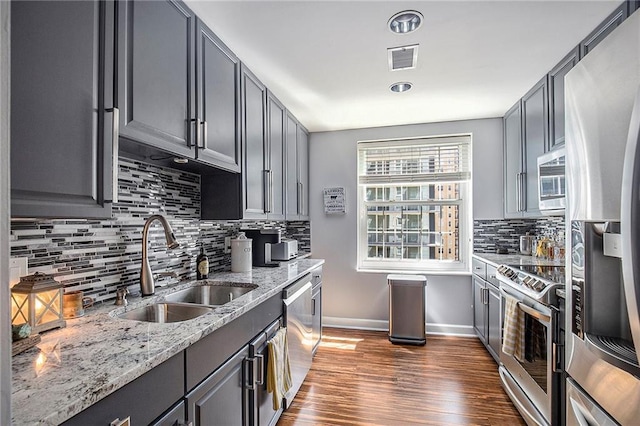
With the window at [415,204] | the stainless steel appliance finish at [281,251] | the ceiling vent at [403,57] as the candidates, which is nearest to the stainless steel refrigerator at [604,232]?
the ceiling vent at [403,57]

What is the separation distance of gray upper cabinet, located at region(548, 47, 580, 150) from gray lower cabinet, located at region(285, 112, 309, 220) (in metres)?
2.23

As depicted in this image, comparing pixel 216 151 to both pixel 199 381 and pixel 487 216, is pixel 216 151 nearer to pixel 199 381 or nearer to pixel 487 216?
pixel 199 381

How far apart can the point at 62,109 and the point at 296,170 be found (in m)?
2.58

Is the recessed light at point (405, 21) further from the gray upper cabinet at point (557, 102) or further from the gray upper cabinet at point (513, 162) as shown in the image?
the gray upper cabinet at point (513, 162)

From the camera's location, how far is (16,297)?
100 centimetres

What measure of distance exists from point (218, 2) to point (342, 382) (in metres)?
2.76

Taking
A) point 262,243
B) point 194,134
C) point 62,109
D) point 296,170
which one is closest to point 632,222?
point 62,109

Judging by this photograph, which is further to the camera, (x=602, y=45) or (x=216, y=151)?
(x=216, y=151)

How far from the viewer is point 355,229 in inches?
155

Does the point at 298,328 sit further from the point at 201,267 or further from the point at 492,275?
the point at 492,275

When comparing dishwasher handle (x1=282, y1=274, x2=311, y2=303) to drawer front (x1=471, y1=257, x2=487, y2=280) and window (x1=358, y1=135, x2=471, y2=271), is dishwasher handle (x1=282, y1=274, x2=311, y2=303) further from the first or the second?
drawer front (x1=471, y1=257, x2=487, y2=280)

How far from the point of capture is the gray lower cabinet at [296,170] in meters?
3.17

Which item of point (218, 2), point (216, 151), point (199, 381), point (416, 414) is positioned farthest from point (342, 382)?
point (218, 2)

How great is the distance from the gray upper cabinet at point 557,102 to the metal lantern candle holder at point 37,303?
298cm
